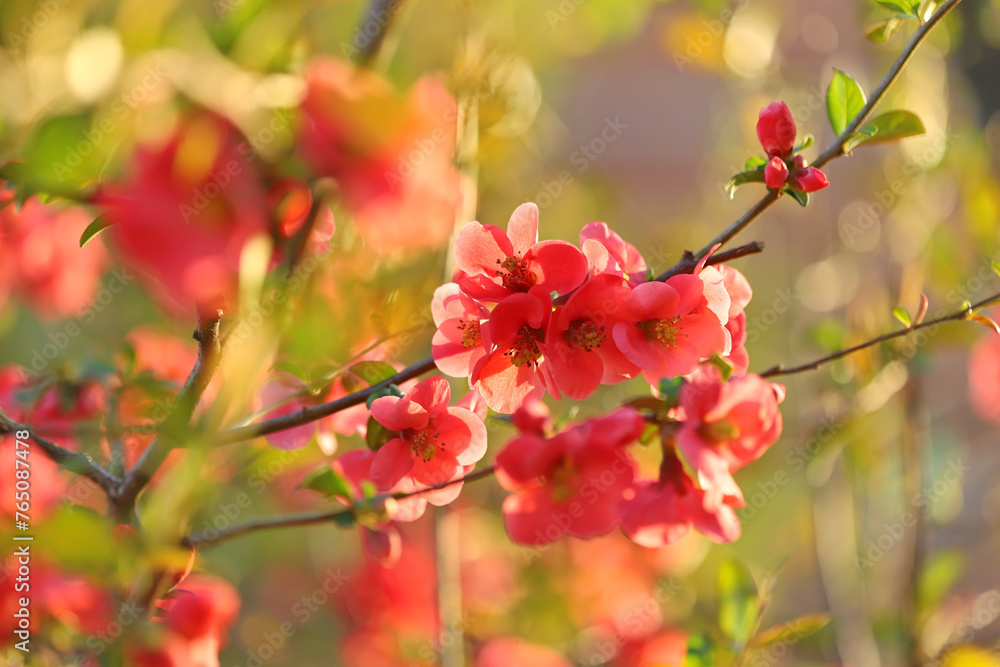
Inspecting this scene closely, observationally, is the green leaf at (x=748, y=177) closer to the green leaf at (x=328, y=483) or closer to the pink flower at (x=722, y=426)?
the pink flower at (x=722, y=426)

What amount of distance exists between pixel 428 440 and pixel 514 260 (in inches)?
5.7

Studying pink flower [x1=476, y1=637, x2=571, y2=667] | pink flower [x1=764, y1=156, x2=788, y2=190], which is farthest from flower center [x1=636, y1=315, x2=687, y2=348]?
pink flower [x1=476, y1=637, x2=571, y2=667]

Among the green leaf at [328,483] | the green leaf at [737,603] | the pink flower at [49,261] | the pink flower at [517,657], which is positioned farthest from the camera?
the pink flower at [517,657]

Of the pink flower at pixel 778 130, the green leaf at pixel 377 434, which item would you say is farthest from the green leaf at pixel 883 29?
the green leaf at pixel 377 434

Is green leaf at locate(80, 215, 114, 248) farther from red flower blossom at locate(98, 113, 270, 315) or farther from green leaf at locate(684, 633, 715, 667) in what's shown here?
green leaf at locate(684, 633, 715, 667)

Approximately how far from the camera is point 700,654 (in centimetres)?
65

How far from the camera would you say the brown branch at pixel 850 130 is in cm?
50

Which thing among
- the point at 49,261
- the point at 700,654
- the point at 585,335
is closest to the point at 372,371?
the point at 585,335

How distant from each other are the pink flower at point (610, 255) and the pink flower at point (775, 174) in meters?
0.10

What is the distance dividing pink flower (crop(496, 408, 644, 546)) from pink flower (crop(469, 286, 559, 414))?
0.03 meters

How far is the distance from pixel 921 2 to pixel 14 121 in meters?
0.70

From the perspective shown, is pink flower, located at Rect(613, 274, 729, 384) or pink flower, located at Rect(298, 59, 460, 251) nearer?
pink flower, located at Rect(298, 59, 460, 251)

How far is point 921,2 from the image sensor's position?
1.80 ft

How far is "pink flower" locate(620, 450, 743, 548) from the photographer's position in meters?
0.56
